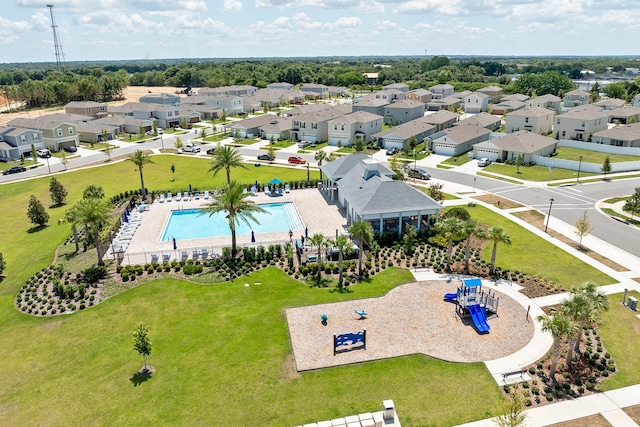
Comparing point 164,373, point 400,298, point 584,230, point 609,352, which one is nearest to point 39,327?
point 164,373

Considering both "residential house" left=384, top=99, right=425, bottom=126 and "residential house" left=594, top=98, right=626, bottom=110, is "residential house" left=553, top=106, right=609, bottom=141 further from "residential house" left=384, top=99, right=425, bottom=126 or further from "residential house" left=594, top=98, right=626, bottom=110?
"residential house" left=384, top=99, right=425, bottom=126

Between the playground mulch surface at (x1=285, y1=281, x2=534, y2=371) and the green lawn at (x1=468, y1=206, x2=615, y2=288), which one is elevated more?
the green lawn at (x1=468, y1=206, x2=615, y2=288)

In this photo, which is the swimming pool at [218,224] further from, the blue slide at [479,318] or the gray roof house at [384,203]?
the blue slide at [479,318]

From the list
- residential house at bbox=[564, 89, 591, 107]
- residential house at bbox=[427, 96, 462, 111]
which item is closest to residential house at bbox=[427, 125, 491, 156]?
residential house at bbox=[427, 96, 462, 111]

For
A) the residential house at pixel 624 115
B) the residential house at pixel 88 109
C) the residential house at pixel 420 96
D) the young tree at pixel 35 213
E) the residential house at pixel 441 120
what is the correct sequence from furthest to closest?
1. the residential house at pixel 420 96
2. the residential house at pixel 88 109
3. the residential house at pixel 624 115
4. the residential house at pixel 441 120
5. the young tree at pixel 35 213

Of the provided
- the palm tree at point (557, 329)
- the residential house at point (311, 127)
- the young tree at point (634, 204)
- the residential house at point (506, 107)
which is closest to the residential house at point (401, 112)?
the residential house at point (311, 127)

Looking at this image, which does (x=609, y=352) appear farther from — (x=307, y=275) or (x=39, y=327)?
(x=39, y=327)
